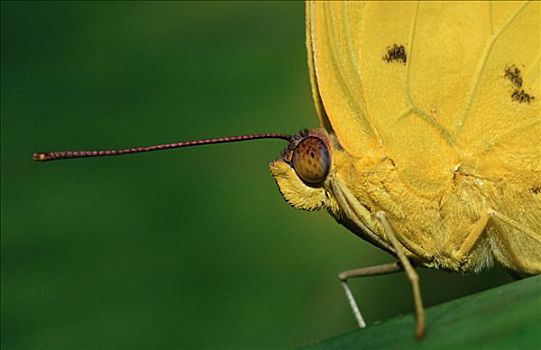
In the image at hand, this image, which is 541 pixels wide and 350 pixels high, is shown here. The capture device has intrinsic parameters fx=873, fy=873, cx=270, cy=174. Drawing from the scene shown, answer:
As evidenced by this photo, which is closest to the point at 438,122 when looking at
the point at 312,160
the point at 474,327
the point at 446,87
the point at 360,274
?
the point at 446,87

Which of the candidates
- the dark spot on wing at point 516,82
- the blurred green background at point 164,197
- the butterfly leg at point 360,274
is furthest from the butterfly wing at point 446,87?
the blurred green background at point 164,197

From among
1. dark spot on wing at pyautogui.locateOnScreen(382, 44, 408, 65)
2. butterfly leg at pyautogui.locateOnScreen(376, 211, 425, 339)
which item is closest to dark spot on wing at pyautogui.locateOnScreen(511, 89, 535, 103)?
dark spot on wing at pyautogui.locateOnScreen(382, 44, 408, 65)

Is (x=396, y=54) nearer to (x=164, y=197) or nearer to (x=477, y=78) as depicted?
(x=477, y=78)

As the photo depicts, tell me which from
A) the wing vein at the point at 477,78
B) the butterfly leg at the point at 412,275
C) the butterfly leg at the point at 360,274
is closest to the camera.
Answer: the butterfly leg at the point at 412,275

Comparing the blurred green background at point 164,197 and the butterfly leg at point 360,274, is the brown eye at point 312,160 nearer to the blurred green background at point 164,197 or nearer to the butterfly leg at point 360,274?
Result: the butterfly leg at point 360,274

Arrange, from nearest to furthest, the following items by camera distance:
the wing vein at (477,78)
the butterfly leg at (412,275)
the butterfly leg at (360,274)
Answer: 1. the butterfly leg at (412,275)
2. the wing vein at (477,78)
3. the butterfly leg at (360,274)

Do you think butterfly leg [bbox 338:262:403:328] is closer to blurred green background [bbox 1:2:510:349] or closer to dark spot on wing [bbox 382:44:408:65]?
blurred green background [bbox 1:2:510:349]

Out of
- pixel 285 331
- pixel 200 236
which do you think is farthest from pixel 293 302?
pixel 200 236
